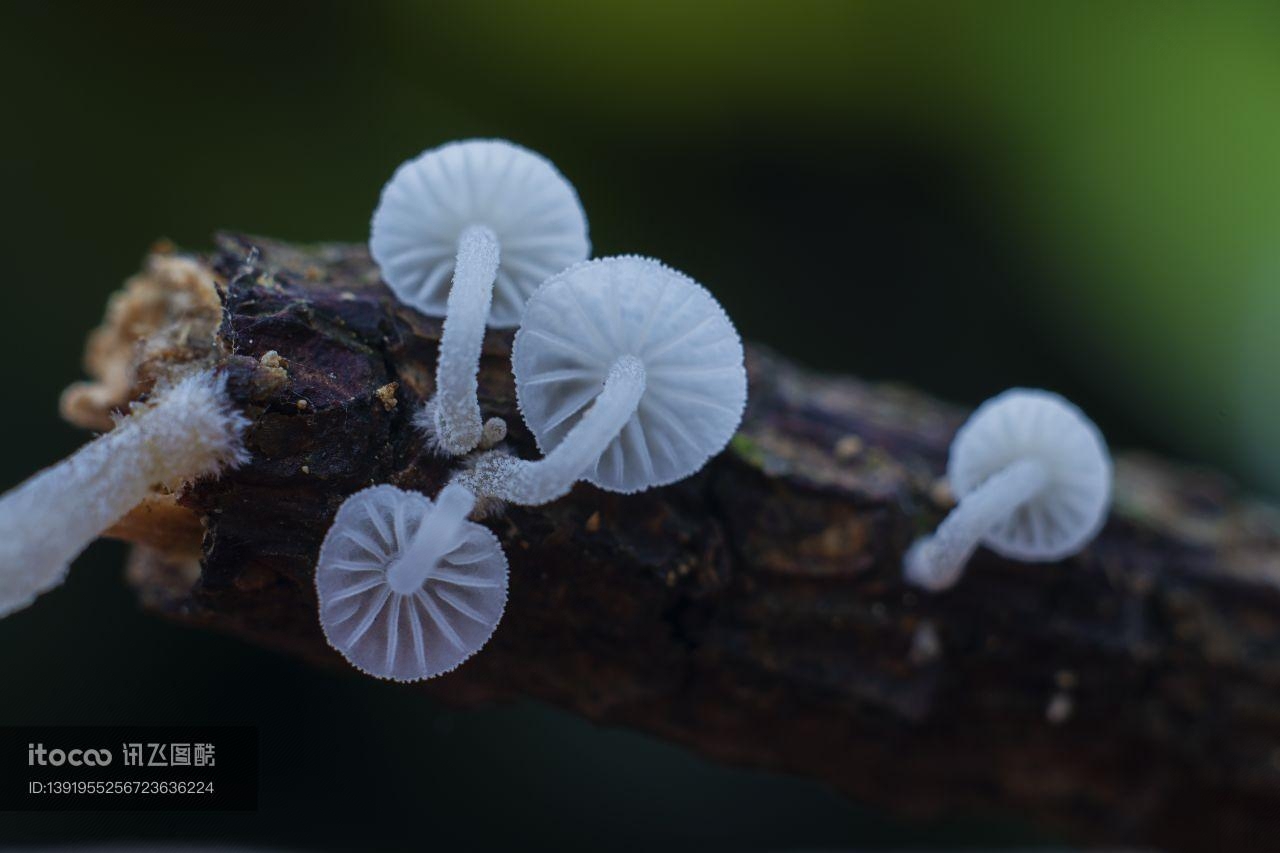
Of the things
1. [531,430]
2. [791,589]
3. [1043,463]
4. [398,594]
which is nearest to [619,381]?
[531,430]

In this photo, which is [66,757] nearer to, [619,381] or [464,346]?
[464,346]

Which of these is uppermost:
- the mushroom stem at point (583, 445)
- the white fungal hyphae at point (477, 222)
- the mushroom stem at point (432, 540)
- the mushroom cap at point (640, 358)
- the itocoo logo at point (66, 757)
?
the white fungal hyphae at point (477, 222)

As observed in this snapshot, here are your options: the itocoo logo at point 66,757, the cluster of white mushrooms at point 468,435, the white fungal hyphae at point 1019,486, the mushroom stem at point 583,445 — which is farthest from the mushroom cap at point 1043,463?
the itocoo logo at point 66,757

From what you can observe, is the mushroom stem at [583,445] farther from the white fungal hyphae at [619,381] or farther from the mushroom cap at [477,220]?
the mushroom cap at [477,220]

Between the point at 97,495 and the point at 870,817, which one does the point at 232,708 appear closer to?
the point at 97,495

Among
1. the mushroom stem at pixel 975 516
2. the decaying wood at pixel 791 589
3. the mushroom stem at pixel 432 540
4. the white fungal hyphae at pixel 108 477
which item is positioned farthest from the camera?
the mushroom stem at pixel 975 516

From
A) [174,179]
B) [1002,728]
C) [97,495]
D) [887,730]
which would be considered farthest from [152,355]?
[1002,728]

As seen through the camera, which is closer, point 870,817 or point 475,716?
point 475,716
